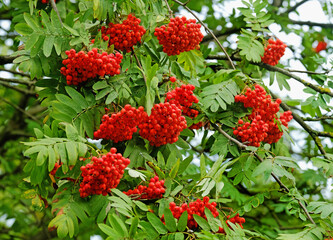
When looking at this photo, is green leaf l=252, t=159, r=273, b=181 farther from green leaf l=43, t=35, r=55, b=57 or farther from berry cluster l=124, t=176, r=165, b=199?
green leaf l=43, t=35, r=55, b=57

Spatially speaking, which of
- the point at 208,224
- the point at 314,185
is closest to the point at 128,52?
the point at 208,224

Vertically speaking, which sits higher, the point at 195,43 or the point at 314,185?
the point at 195,43

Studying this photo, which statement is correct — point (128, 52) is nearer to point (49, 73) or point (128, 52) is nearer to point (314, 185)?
point (49, 73)

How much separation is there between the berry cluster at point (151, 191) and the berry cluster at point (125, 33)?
92 cm

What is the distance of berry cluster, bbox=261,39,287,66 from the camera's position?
3586mm

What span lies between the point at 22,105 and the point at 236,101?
14.1 ft

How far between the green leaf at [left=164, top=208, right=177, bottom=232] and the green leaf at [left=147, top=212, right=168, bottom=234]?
0.03 metres

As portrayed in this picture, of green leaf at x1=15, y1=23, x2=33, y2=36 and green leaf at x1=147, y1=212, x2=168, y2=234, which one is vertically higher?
green leaf at x1=15, y1=23, x2=33, y2=36

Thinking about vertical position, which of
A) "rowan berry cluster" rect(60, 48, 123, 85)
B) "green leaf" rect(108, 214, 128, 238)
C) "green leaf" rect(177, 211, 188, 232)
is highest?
"rowan berry cluster" rect(60, 48, 123, 85)

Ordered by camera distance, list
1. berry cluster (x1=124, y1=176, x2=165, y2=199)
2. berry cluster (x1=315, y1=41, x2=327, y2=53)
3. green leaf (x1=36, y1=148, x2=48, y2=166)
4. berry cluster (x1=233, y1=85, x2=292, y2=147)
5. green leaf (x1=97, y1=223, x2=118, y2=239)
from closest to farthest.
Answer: green leaf (x1=97, y1=223, x2=118, y2=239), green leaf (x1=36, y1=148, x2=48, y2=166), berry cluster (x1=124, y1=176, x2=165, y2=199), berry cluster (x1=233, y1=85, x2=292, y2=147), berry cluster (x1=315, y1=41, x2=327, y2=53)

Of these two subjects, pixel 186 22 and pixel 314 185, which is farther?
pixel 314 185

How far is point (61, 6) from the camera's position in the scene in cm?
392

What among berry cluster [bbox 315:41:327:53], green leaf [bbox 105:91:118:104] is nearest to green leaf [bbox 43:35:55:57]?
green leaf [bbox 105:91:118:104]

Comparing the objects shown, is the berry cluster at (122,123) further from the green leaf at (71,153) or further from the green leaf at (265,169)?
the green leaf at (265,169)
